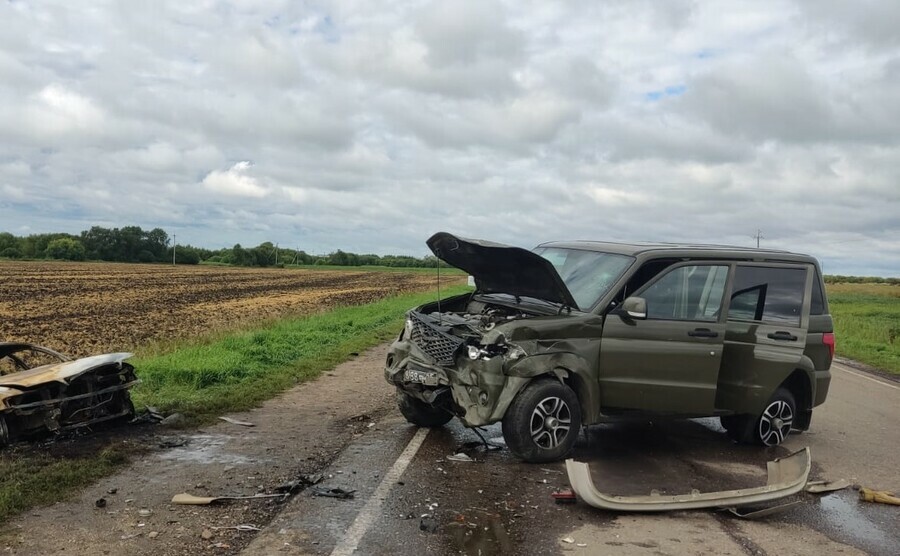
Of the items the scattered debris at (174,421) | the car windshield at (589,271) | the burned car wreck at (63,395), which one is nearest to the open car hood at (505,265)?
the car windshield at (589,271)

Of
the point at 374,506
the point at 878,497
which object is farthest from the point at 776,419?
the point at 374,506

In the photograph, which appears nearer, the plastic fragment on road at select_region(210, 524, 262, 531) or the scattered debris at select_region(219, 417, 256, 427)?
the plastic fragment on road at select_region(210, 524, 262, 531)

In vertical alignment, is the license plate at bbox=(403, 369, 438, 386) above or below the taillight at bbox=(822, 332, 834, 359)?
below

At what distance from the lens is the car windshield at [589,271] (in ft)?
21.9

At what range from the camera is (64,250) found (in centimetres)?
10550

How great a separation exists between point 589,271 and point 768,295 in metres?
1.93

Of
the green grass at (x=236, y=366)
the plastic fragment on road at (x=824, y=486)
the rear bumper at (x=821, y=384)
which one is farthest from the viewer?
the green grass at (x=236, y=366)

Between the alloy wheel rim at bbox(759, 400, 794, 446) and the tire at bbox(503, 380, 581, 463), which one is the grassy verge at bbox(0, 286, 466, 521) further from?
the alloy wheel rim at bbox(759, 400, 794, 446)

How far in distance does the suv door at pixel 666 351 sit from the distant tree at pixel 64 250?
116 metres

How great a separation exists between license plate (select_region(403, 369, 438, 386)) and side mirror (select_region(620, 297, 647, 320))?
186 cm

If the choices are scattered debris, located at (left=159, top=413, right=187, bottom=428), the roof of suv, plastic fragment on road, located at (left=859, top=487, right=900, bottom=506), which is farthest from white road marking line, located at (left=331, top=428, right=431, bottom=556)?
plastic fragment on road, located at (left=859, top=487, right=900, bottom=506)

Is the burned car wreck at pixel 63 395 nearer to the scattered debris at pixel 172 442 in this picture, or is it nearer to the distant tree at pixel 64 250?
the scattered debris at pixel 172 442

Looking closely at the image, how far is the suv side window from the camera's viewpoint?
670 cm

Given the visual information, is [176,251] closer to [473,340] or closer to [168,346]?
[168,346]
